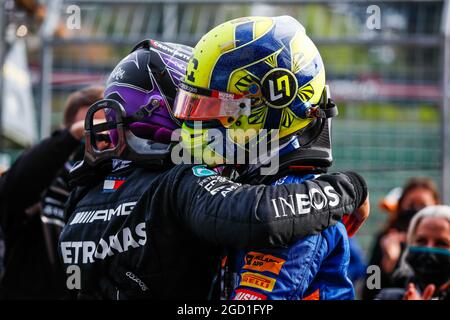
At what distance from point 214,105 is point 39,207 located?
99.9 inches

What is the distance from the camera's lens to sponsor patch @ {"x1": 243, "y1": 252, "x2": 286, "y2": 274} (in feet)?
8.40

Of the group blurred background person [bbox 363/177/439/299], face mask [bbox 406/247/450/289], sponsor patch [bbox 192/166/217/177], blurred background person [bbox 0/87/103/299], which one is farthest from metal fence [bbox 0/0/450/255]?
sponsor patch [bbox 192/166/217/177]

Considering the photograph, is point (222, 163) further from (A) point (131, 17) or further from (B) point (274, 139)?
(A) point (131, 17)

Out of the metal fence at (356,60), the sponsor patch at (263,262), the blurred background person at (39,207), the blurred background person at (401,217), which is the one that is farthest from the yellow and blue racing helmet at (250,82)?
the blurred background person at (401,217)

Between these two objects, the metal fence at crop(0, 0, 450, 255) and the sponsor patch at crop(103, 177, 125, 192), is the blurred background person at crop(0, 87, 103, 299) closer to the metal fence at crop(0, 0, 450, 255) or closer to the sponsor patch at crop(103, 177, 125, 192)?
the metal fence at crop(0, 0, 450, 255)

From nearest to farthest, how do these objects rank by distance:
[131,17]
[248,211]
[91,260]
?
1. [248,211]
2. [91,260]
3. [131,17]

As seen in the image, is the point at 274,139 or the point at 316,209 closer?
the point at 316,209

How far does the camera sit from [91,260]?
113 inches

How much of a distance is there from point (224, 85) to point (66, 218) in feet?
3.10

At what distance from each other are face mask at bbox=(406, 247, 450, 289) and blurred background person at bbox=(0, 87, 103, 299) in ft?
6.22

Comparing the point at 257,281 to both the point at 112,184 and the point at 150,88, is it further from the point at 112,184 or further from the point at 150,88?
the point at 150,88

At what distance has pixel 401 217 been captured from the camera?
652cm

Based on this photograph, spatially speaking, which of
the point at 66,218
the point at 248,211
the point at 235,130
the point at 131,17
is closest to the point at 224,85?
the point at 235,130

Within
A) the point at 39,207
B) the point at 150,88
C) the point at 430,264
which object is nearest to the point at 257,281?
the point at 150,88
